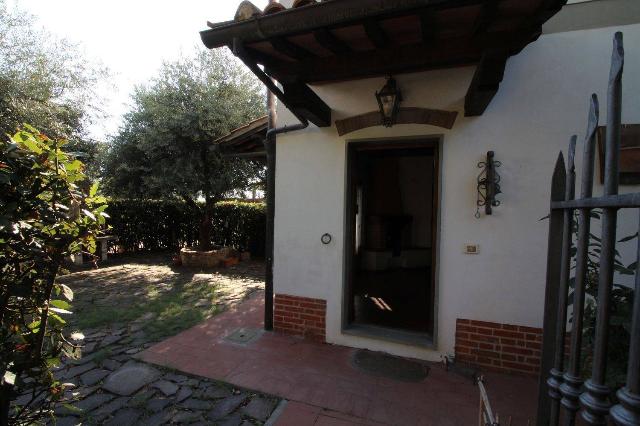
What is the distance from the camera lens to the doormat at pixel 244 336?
4078 mm

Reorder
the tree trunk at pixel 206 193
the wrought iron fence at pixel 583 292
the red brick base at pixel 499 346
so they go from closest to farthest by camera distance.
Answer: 1. the wrought iron fence at pixel 583 292
2. the red brick base at pixel 499 346
3. the tree trunk at pixel 206 193

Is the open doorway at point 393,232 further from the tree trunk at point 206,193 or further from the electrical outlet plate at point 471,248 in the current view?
the tree trunk at point 206,193

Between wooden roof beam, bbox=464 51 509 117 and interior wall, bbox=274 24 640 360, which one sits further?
interior wall, bbox=274 24 640 360

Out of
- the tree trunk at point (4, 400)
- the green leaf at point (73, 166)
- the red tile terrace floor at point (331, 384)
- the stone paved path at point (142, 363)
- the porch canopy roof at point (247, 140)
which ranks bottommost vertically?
the stone paved path at point (142, 363)

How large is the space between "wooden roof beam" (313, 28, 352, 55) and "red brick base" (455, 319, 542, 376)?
300cm

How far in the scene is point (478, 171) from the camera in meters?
3.38

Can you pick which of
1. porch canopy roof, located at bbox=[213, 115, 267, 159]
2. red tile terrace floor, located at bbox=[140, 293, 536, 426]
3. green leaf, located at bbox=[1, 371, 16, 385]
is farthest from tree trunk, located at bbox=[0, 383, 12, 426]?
porch canopy roof, located at bbox=[213, 115, 267, 159]

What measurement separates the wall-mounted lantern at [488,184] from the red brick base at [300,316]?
216 cm

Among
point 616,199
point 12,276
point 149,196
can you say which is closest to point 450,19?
point 616,199

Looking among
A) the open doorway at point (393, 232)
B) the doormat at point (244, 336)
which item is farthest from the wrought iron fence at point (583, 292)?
the open doorway at point (393, 232)

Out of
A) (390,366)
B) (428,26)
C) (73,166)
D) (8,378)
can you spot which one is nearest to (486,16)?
(428,26)

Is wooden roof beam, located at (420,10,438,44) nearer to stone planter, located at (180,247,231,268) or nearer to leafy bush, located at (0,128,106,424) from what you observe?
leafy bush, located at (0,128,106,424)

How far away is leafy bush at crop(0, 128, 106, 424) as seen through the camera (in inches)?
62.4

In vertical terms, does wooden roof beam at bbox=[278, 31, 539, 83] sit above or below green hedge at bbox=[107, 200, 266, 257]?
above
